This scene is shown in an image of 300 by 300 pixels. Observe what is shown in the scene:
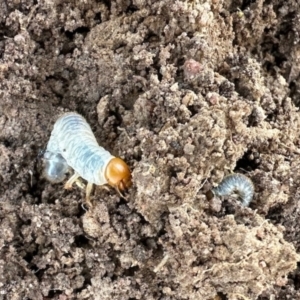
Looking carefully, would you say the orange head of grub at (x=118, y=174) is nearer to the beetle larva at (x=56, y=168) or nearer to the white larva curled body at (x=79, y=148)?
the white larva curled body at (x=79, y=148)

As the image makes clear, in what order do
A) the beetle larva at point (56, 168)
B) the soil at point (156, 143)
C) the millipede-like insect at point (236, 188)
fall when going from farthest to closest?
the beetle larva at point (56, 168) < the millipede-like insect at point (236, 188) < the soil at point (156, 143)

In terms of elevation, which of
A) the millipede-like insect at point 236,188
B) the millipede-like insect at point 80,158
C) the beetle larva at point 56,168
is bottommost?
the beetle larva at point 56,168

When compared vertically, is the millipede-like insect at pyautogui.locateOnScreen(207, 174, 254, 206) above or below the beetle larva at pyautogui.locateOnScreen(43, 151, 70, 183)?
above

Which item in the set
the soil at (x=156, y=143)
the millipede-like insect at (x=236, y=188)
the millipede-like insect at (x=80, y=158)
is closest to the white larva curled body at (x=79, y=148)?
the millipede-like insect at (x=80, y=158)

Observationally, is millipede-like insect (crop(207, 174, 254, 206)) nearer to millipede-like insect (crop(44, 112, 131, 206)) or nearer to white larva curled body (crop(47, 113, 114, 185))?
millipede-like insect (crop(44, 112, 131, 206))

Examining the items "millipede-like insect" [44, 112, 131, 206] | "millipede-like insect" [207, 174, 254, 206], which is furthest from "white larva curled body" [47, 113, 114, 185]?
"millipede-like insect" [207, 174, 254, 206]

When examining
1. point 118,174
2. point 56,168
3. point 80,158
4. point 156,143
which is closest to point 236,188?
point 156,143

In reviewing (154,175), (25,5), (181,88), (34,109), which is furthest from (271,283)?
(25,5)

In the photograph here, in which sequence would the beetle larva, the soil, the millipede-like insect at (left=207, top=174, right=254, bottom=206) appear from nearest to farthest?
the soil → the millipede-like insect at (left=207, top=174, right=254, bottom=206) → the beetle larva
